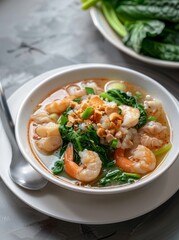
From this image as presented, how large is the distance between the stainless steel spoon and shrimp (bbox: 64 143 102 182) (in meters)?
0.11

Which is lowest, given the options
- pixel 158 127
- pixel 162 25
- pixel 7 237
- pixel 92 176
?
pixel 7 237

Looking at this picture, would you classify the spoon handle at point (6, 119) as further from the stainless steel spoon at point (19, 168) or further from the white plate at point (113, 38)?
the white plate at point (113, 38)

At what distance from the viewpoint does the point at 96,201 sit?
4.87 ft

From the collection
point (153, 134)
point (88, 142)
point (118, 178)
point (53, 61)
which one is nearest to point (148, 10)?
point (53, 61)

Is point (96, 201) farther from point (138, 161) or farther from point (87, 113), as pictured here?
point (87, 113)

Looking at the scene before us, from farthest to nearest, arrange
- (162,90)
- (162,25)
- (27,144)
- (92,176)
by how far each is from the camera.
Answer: (162,25), (162,90), (27,144), (92,176)

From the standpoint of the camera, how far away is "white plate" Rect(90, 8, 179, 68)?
79.0 inches

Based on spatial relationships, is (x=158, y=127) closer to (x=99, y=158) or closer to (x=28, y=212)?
(x=99, y=158)

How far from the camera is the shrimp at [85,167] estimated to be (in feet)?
4.85

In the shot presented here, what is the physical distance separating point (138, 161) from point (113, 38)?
85 cm

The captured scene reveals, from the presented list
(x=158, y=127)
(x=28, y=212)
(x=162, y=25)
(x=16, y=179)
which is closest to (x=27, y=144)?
(x=16, y=179)

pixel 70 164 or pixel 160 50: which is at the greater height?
pixel 160 50

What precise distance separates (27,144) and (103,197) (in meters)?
0.36

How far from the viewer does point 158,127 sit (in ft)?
5.35
